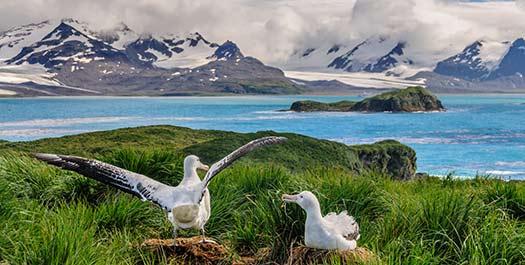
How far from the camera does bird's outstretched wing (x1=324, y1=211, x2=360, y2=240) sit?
6.43 m

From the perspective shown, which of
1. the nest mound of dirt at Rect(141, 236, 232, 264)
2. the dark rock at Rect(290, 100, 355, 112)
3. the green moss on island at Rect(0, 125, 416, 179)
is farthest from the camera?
Answer: the dark rock at Rect(290, 100, 355, 112)

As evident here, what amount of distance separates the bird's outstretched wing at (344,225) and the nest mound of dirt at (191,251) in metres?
1.40

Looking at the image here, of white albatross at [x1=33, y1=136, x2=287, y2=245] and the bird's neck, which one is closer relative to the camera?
white albatross at [x1=33, y1=136, x2=287, y2=245]

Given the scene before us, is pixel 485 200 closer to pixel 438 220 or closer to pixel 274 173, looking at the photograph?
pixel 438 220

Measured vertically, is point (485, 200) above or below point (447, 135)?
above

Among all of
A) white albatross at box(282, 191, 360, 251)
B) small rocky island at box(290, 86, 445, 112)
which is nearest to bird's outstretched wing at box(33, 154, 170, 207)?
white albatross at box(282, 191, 360, 251)

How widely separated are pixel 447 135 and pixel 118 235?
69.9 metres

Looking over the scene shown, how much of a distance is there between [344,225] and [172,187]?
1949 mm

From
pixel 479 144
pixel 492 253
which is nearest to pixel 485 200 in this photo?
pixel 492 253

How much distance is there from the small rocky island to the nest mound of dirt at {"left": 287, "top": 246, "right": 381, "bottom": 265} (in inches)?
4582

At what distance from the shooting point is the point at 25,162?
→ 36.0ft

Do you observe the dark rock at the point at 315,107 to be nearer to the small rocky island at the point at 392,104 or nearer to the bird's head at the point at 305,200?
the small rocky island at the point at 392,104

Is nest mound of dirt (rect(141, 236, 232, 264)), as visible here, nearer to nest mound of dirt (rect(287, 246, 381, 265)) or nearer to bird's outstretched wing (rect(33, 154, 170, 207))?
bird's outstretched wing (rect(33, 154, 170, 207))

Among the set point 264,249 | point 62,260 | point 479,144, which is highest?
point 62,260
